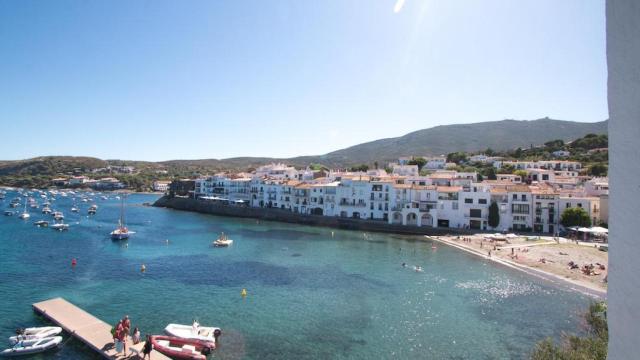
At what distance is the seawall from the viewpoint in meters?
57.4

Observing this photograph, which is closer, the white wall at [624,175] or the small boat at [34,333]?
the white wall at [624,175]

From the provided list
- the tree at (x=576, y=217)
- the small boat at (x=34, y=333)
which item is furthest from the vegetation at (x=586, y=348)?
the tree at (x=576, y=217)

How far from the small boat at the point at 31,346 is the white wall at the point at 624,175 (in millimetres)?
22123

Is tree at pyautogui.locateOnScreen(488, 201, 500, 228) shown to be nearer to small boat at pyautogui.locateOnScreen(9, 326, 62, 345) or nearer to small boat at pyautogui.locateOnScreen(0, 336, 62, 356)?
small boat at pyautogui.locateOnScreen(9, 326, 62, 345)

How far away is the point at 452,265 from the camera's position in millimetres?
37344

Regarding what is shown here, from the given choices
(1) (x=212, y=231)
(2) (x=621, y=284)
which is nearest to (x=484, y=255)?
(1) (x=212, y=231)

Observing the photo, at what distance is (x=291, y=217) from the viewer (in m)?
70.5

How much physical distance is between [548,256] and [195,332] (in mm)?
35210

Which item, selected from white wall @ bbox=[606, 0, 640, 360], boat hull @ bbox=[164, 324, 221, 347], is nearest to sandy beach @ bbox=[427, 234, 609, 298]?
boat hull @ bbox=[164, 324, 221, 347]

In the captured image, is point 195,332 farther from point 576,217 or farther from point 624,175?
point 576,217

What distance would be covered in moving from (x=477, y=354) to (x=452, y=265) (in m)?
18.8

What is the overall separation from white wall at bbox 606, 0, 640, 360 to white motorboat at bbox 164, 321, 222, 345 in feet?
60.4

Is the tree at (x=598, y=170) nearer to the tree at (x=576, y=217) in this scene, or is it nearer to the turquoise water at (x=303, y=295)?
the tree at (x=576, y=217)

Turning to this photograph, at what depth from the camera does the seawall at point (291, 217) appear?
5738 cm
